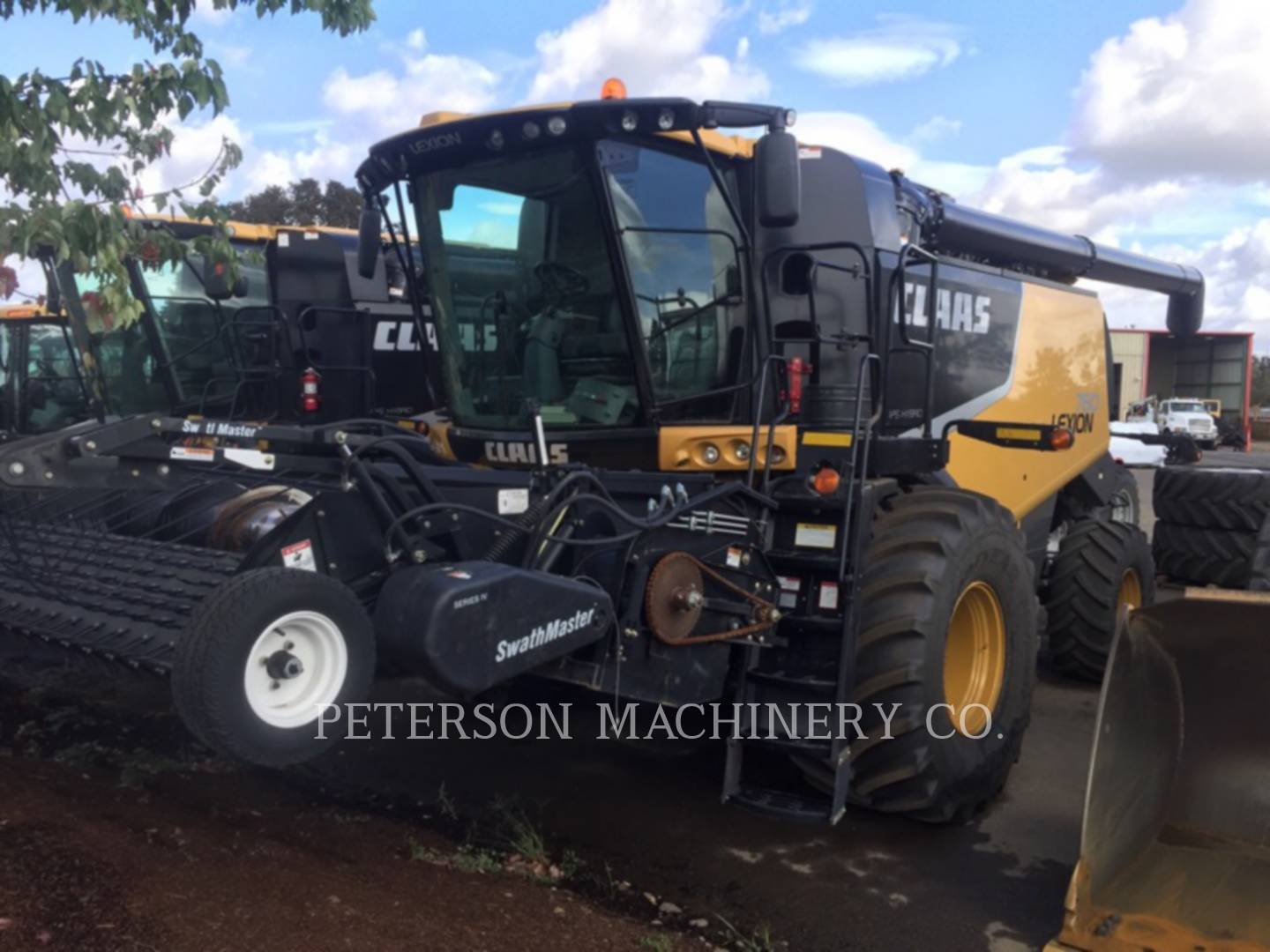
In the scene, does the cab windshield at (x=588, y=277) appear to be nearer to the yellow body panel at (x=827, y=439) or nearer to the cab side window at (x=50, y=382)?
the yellow body panel at (x=827, y=439)

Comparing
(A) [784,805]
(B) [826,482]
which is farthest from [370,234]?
(A) [784,805]

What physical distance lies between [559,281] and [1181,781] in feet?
9.26

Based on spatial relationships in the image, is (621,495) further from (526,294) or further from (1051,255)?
(1051,255)

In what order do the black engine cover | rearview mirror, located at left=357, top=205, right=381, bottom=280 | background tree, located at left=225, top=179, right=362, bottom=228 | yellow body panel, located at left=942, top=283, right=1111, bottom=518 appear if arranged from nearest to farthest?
the black engine cover, rearview mirror, located at left=357, top=205, right=381, bottom=280, yellow body panel, located at left=942, top=283, right=1111, bottom=518, background tree, located at left=225, top=179, right=362, bottom=228

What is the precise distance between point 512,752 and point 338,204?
14.3m

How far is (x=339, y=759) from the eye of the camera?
16.8 ft

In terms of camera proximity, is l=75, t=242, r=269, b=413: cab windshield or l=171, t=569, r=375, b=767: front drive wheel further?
l=75, t=242, r=269, b=413: cab windshield

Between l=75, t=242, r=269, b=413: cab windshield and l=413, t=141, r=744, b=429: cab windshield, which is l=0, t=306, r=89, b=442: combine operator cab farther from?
l=413, t=141, r=744, b=429: cab windshield

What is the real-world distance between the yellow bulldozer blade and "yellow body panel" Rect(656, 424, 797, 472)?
1379 millimetres

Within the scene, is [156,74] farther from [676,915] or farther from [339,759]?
[676,915]

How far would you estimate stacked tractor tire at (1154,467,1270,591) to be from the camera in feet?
28.0

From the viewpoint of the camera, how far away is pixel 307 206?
59.6ft

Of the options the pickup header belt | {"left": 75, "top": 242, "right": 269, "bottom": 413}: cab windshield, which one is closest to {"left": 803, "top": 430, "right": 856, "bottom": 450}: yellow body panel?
the pickup header belt

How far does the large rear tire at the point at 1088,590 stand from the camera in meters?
6.52
